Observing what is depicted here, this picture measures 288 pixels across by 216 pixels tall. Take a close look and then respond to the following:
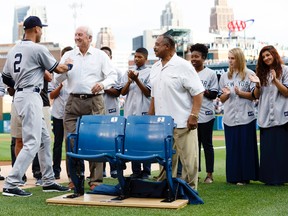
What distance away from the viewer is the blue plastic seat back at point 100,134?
7402 mm

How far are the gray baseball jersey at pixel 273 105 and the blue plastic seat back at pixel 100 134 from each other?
8.68ft

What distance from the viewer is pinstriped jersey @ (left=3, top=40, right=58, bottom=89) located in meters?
8.01

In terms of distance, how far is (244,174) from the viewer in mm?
9453

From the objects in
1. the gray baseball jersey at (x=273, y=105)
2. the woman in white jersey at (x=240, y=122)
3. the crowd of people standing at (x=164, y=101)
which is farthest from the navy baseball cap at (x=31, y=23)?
the gray baseball jersey at (x=273, y=105)

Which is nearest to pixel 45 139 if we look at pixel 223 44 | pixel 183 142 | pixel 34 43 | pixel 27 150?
pixel 27 150

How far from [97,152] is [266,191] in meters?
2.49

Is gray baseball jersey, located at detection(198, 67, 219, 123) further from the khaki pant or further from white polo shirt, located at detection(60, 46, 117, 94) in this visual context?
the khaki pant

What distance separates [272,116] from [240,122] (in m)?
0.53

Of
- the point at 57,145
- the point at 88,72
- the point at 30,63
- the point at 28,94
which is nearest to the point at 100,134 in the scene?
the point at 28,94

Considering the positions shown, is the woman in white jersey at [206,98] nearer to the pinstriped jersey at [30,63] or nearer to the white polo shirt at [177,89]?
the white polo shirt at [177,89]

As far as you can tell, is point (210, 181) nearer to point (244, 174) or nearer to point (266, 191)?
point (244, 174)

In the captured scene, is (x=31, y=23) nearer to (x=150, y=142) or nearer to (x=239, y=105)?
(x=150, y=142)

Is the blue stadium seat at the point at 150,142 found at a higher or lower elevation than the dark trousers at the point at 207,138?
higher

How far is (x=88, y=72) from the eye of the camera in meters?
8.75
